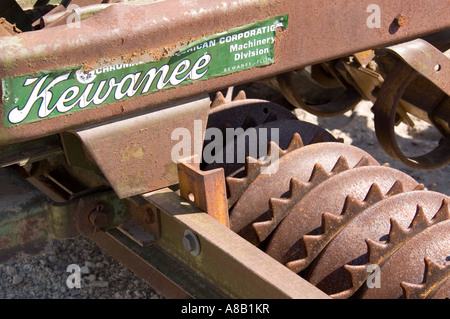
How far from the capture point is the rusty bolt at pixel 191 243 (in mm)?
2283

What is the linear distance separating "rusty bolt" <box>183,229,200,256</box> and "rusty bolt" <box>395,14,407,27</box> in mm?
990

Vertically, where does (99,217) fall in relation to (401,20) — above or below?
below

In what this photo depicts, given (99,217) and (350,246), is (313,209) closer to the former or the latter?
(350,246)

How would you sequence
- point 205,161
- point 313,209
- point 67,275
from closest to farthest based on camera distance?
point 313,209
point 205,161
point 67,275

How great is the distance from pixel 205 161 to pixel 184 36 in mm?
716

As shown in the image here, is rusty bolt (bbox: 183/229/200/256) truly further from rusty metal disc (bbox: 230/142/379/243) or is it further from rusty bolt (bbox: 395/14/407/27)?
rusty bolt (bbox: 395/14/407/27)

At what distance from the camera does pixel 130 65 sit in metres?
2.15

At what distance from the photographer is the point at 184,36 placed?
2215 mm

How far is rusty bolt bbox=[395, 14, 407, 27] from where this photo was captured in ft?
8.57

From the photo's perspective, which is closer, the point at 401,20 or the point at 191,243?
the point at 191,243

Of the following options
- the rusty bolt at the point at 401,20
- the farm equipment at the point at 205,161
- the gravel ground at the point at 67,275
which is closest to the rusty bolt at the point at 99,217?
the farm equipment at the point at 205,161

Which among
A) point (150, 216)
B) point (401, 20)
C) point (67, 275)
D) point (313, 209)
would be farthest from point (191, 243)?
point (67, 275)
